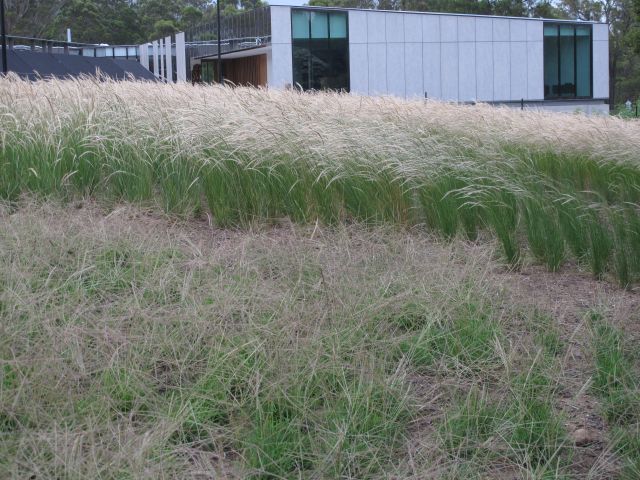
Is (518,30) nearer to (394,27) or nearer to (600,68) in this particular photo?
(600,68)

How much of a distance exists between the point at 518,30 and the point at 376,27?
6.51 metres

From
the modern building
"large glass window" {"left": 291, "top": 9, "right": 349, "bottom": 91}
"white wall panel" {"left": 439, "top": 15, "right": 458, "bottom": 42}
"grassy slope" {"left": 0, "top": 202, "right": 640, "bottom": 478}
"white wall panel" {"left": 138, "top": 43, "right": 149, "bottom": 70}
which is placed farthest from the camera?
"white wall panel" {"left": 138, "top": 43, "right": 149, "bottom": 70}

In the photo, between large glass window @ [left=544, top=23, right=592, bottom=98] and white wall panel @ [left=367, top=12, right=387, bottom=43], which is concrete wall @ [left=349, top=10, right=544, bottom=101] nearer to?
white wall panel @ [left=367, top=12, right=387, bottom=43]

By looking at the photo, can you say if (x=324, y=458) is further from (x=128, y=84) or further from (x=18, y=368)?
(x=128, y=84)

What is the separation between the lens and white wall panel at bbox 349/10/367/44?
119 feet

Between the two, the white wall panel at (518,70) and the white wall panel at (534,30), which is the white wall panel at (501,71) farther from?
the white wall panel at (534,30)

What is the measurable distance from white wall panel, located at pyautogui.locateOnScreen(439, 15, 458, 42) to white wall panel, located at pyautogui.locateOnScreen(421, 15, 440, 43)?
188 mm

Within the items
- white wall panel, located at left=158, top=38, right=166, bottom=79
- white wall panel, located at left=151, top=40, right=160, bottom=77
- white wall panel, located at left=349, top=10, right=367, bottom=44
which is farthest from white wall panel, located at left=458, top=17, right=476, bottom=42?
white wall panel, located at left=151, top=40, right=160, bottom=77

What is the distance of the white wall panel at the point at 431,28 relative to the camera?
37.5 meters

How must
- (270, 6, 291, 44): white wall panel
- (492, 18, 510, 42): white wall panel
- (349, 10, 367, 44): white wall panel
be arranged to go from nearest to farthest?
(270, 6, 291, 44): white wall panel → (349, 10, 367, 44): white wall panel → (492, 18, 510, 42): white wall panel

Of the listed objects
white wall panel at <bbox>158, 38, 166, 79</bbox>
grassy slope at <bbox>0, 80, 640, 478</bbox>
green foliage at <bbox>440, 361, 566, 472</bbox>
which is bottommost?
green foliage at <bbox>440, 361, 566, 472</bbox>

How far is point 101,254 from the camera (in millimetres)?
4871

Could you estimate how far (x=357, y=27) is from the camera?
36562mm

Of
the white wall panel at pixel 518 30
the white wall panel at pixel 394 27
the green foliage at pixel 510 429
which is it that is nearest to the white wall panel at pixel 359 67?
the white wall panel at pixel 394 27
